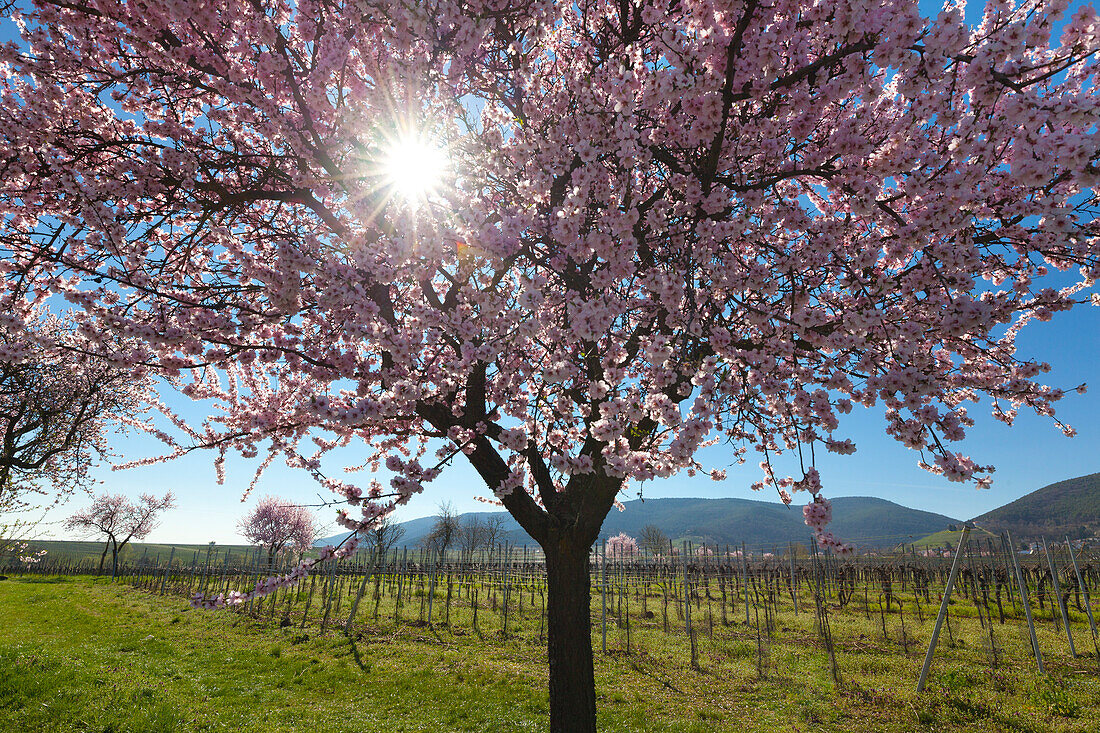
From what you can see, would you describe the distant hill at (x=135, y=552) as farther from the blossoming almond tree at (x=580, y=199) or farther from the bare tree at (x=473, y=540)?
the blossoming almond tree at (x=580, y=199)

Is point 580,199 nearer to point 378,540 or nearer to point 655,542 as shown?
point 378,540

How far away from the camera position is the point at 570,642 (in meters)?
5.75

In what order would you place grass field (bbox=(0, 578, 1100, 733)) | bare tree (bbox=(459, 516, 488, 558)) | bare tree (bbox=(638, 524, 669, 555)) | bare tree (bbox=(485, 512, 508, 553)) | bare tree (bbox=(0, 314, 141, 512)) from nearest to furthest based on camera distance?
grass field (bbox=(0, 578, 1100, 733)) < bare tree (bbox=(0, 314, 141, 512)) < bare tree (bbox=(485, 512, 508, 553)) < bare tree (bbox=(459, 516, 488, 558)) < bare tree (bbox=(638, 524, 669, 555))

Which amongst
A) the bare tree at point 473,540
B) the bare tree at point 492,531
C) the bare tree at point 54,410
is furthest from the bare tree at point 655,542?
the bare tree at point 54,410

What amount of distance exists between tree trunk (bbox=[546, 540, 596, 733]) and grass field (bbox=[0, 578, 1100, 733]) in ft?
10.5

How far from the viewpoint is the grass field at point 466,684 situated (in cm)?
845

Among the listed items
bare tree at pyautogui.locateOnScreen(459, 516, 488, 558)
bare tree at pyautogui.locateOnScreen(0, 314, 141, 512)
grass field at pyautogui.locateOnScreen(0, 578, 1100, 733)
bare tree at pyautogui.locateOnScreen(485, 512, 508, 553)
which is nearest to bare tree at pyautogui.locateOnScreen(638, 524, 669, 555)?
bare tree at pyautogui.locateOnScreen(485, 512, 508, 553)

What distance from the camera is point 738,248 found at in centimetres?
554

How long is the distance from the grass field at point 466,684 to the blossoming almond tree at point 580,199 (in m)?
5.02

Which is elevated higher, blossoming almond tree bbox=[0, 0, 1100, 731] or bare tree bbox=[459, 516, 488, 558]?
blossoming almond tree bbox=[0, 0, 1100, 731]

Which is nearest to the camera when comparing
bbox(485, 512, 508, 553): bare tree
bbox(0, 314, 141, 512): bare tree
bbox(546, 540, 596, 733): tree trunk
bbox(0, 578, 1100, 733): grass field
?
bbox(546, 540, 596, 733): tree trunk

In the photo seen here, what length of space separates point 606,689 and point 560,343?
894 centimetres

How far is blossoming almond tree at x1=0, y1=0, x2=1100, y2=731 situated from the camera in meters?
3.99

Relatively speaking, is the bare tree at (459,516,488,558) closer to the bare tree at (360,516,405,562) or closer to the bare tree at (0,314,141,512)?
the bare tree at (360,516,405,562)
